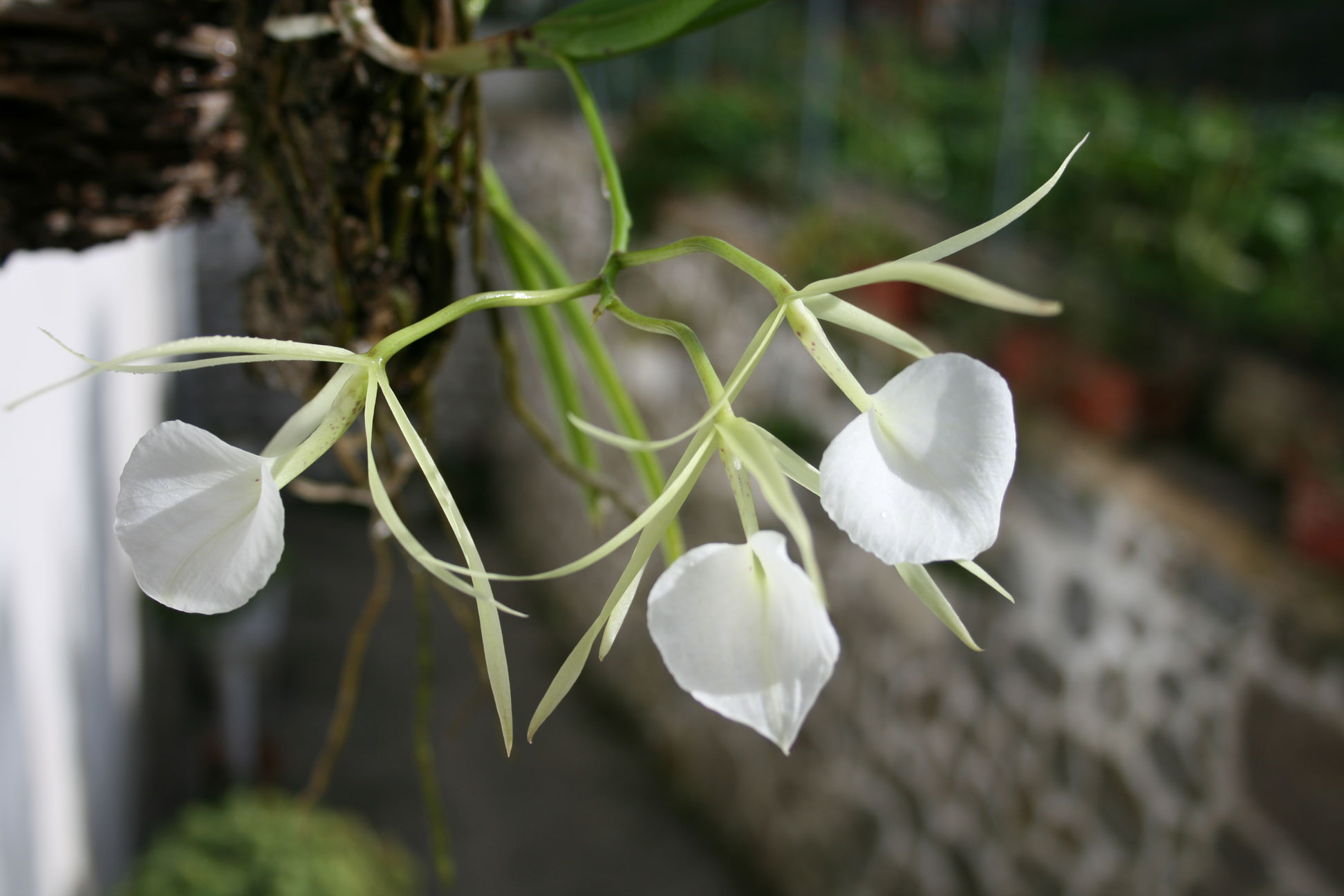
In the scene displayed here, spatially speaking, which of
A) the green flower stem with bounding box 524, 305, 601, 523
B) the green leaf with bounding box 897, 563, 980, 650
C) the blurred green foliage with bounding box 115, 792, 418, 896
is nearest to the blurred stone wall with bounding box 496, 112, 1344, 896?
the blurred green foliage with bounding box 115, 792, 418, 896

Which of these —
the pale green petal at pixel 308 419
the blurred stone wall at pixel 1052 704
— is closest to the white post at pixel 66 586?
the pale green petal at pixel 308 419

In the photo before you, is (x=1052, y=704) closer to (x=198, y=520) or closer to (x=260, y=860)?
(x=260, y=860)

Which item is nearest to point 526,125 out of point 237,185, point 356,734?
point 356,734

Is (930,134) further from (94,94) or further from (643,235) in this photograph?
(94,94)

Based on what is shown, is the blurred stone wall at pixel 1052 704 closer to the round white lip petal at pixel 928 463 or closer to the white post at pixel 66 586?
the white post at pixel 66 586

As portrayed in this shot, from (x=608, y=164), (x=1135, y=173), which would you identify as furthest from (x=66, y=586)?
(x=1135, y=173)

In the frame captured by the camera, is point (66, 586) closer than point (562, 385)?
No

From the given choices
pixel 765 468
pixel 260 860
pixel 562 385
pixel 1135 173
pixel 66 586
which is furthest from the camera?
pixel 1135 173
